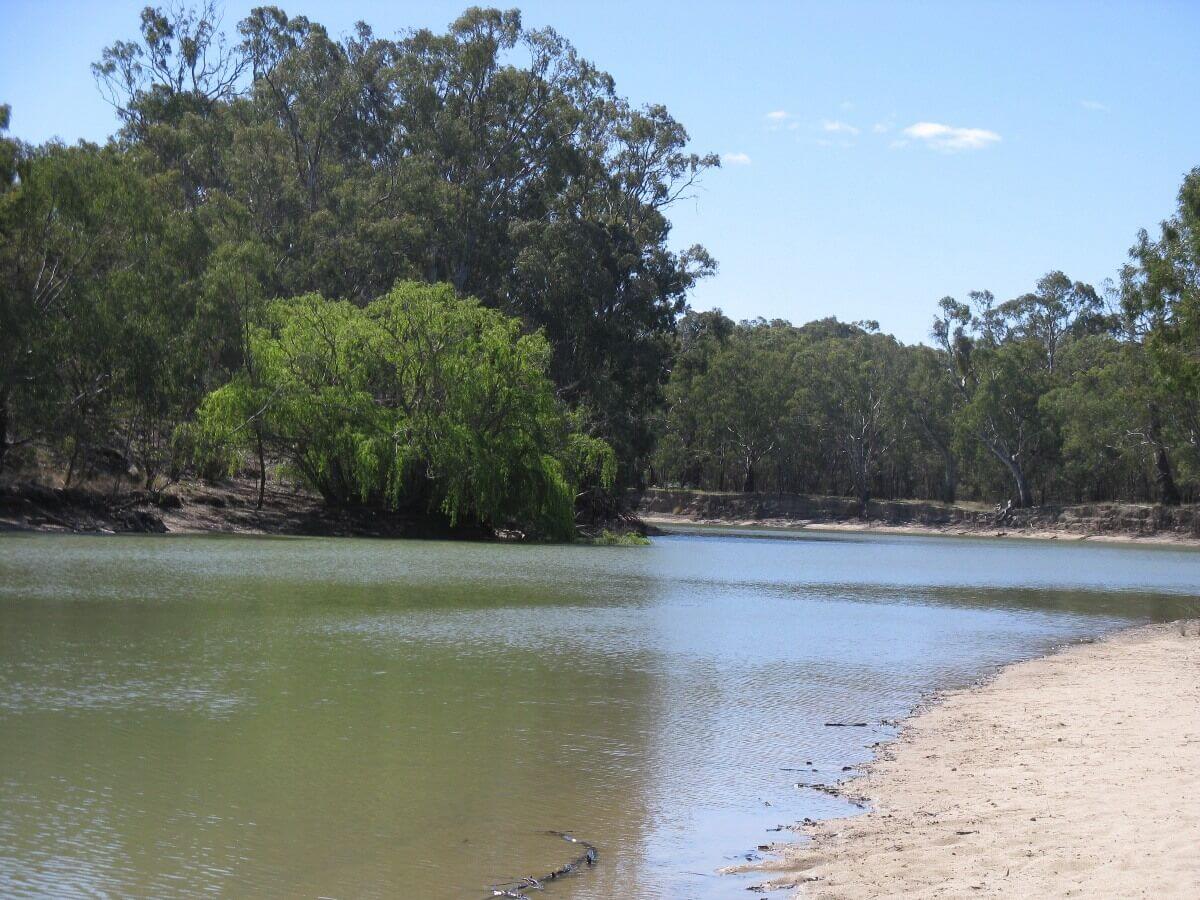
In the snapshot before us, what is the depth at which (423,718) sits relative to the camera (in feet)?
31.3

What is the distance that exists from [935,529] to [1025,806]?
74.7 metres

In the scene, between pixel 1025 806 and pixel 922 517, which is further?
pixel 922 517

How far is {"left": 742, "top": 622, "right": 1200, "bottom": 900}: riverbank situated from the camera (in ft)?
18.2

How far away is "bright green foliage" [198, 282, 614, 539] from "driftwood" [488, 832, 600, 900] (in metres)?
29.8

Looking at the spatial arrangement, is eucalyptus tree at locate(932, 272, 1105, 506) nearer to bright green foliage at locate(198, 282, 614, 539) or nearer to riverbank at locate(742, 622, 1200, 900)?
bright green foliage at locate(198, 282, 614, 539)

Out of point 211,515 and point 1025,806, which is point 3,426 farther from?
point 1025,806

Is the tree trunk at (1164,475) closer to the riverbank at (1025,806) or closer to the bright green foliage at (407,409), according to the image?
the bright green foliage at (407,409)

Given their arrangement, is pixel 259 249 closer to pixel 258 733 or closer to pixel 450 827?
pixel 258 733

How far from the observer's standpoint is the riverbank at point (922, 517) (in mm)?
71250

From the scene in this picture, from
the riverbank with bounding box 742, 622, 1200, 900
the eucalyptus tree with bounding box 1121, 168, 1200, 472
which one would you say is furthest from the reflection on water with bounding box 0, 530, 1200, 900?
the eucalyptus tree with bounding box 1121, 168, 1200, 472

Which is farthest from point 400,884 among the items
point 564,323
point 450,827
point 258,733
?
point 564,323

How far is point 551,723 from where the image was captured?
9586 millimetres

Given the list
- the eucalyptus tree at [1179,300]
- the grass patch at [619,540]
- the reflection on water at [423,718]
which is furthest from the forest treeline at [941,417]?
the reflection on water at [423,718]

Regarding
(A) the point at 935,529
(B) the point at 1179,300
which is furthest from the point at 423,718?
(A) the point at 935,529
